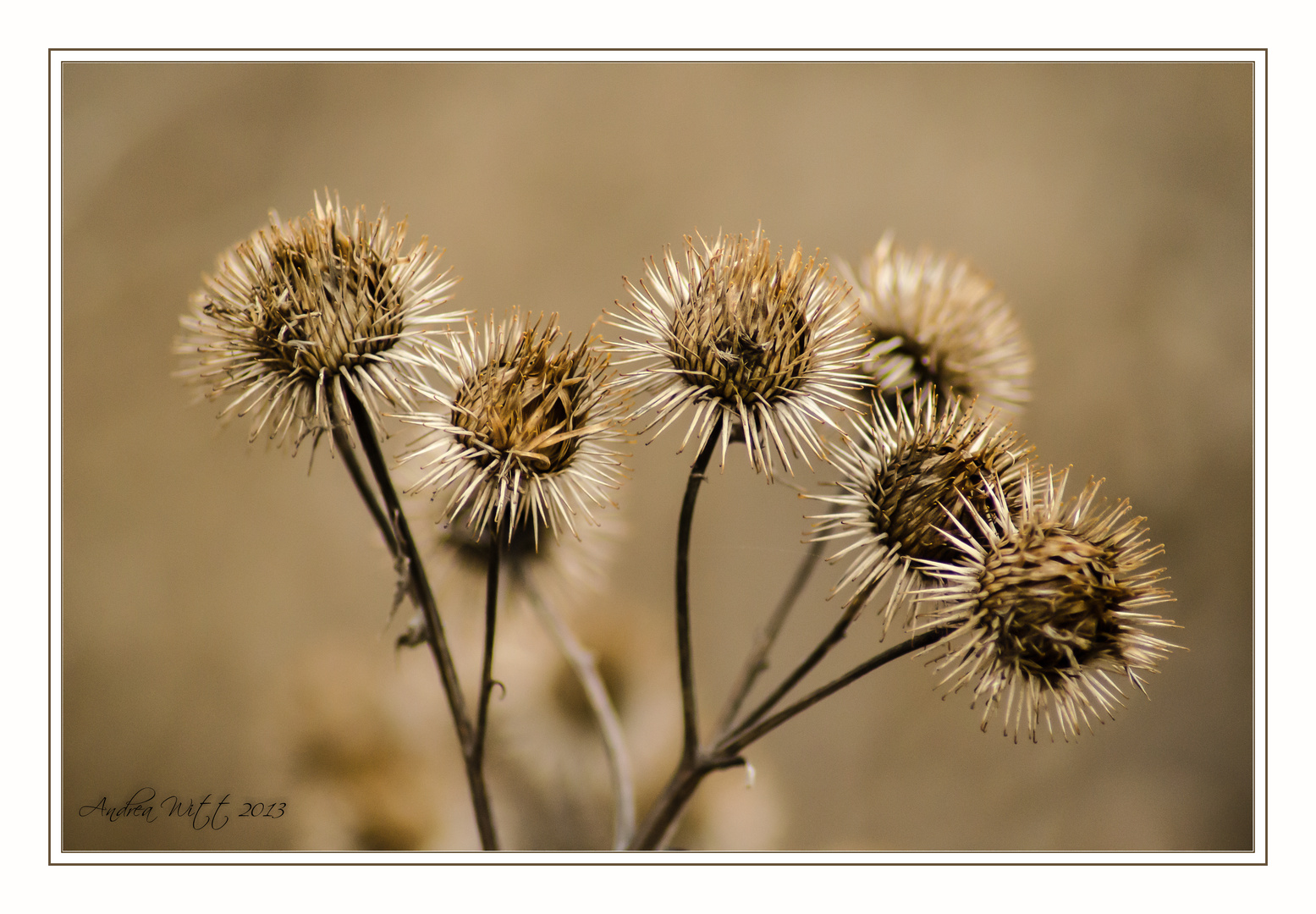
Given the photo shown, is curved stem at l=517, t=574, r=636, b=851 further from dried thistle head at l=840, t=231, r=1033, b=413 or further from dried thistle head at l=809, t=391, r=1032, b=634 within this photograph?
dried thistle head at l=840, t=231, r=1033, b=413

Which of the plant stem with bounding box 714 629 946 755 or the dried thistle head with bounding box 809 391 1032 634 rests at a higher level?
the dried thistle head with bounding box 809 391 1032 634

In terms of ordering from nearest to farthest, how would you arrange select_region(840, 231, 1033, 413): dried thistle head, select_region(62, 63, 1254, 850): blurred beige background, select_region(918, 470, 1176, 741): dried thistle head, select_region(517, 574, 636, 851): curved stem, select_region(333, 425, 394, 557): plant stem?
select_region(918, 470, 1176, 741): dried thistle head, select_region(333, 425, 394, 557): plant stem, select_region(517, 574, 636, 851): curved stem, select_region(840, 231, 1033, 413): dried thistle head, select_region(62, 63, 1254, 850): blurred beige background

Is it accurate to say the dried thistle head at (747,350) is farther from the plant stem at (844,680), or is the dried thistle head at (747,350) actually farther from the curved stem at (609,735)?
the curved stem at (609,735)
